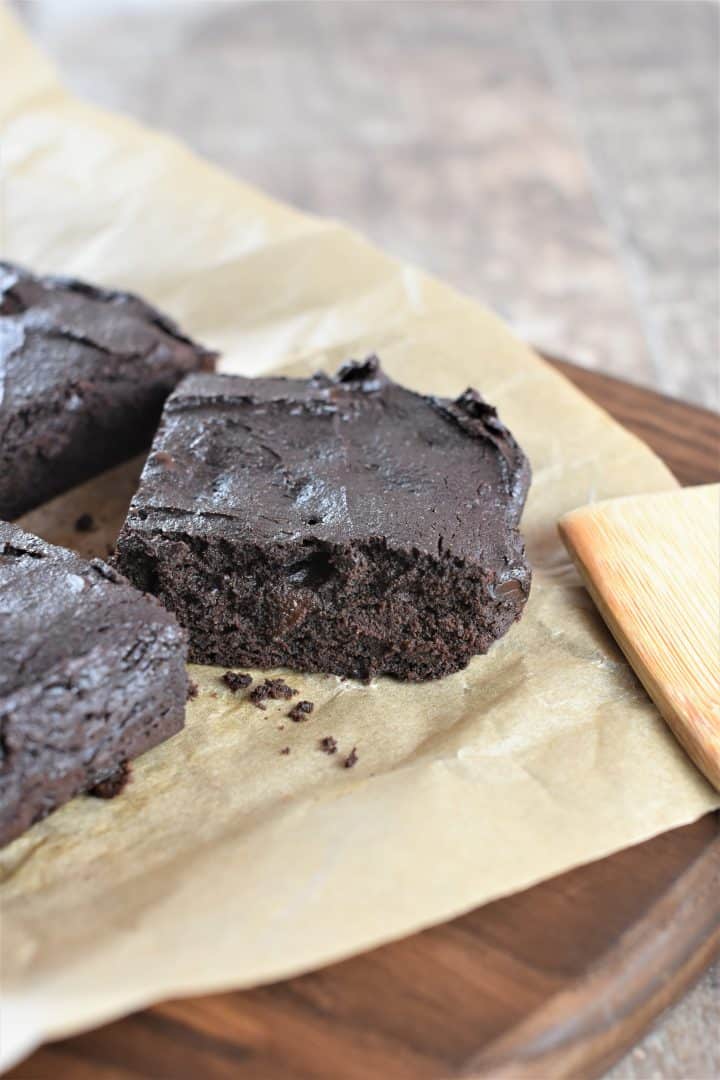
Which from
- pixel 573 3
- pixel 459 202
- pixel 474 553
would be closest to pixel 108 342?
pixel 474 553

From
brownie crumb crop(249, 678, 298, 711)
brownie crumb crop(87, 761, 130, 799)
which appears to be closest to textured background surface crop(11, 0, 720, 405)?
brownie crumb crop(249, 678, 298, 711)

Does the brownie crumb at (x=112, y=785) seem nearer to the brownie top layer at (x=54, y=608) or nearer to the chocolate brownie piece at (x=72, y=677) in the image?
the chocolate brownie piece at (x=72, y=677)

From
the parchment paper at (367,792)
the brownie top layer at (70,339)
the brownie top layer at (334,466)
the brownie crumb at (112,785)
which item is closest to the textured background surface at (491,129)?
the parchment paper at (367,792)

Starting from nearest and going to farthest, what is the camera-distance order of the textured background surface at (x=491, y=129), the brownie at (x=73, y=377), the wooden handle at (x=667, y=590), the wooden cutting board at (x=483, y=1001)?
the wooden cutting board at (x=483, y=1001) → the wooden handle at (x=667, y=590) → the brownie at (x=73, y=377) → the textured background surface at (x=491, y=129)

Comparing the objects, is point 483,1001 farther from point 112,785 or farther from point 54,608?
point 54,608

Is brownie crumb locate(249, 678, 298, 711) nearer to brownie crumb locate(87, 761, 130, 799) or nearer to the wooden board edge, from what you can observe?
brownie crumb locate(87, 761, 130, 799)

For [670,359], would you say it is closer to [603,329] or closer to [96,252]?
[603,329]
